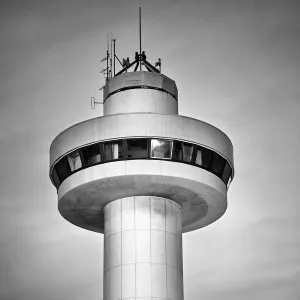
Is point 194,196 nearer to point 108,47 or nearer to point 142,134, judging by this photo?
point 142,134

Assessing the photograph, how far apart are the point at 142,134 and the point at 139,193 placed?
13.6 feet

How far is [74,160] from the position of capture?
58875 mm

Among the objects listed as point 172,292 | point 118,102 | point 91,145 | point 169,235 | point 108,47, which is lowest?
point 172,292

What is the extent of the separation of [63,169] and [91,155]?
2.60 metres

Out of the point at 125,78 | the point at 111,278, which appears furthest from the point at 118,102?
the point at 111,278

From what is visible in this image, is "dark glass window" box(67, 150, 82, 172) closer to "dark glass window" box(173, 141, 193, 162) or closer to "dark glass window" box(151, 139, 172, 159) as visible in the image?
"dark glass window" box(151, 139, 172, 159)

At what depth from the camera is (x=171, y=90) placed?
205 ft

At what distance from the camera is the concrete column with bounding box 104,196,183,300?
56250 mm

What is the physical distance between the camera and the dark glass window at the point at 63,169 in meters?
59.3

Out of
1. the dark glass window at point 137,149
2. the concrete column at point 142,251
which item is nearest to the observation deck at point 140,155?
the dark glass window at point 137,149

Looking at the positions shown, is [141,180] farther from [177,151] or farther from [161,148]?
[177,151]

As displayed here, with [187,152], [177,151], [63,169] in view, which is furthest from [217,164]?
[63,169]

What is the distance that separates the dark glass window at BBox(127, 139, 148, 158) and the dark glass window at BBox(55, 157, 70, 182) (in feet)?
14.8

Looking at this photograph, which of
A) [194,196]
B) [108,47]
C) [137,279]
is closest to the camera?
[137,279]
